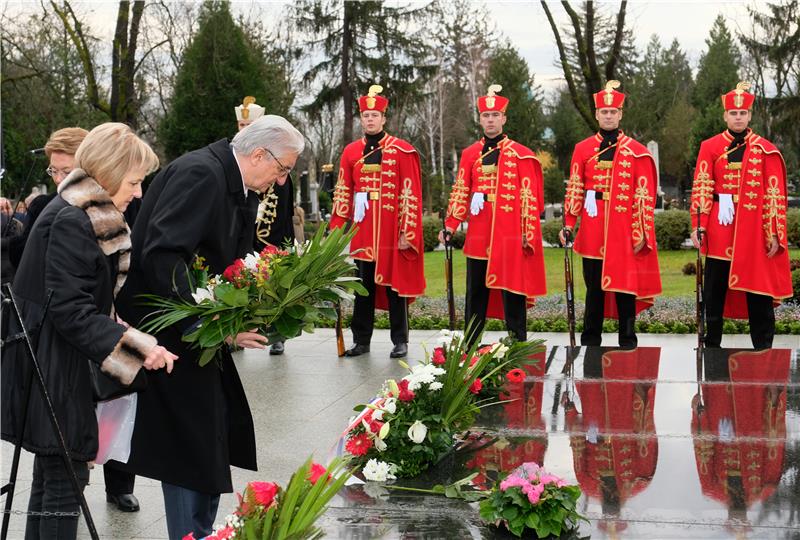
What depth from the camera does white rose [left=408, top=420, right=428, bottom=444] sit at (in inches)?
181

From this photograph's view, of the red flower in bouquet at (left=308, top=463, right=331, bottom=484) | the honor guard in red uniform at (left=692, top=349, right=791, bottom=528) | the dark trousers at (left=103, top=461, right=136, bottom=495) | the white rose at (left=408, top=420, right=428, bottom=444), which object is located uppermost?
the red flower in bouquet at (left=308, top=463, right=331, bottom=484)

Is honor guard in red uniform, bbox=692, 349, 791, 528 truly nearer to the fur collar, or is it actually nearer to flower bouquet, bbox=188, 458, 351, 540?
flower bouquet, bbox=188, 458, 351, 540

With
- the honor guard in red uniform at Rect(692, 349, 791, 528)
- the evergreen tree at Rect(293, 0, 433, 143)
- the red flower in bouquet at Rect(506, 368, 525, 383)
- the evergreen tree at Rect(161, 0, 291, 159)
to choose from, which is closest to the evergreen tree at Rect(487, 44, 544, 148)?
the evergreen tree at Rect(293, 0, 433, 143)

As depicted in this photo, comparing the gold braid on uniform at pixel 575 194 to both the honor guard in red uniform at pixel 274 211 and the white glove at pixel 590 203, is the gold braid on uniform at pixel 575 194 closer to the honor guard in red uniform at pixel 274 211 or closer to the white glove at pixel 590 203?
the white glove at pixel 590 203

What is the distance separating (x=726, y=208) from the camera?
30.3ft

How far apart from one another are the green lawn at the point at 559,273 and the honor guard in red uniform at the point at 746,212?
240 inches

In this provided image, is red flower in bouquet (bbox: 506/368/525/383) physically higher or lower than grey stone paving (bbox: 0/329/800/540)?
→ higher

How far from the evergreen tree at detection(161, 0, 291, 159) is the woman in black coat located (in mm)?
23721

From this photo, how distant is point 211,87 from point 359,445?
23874 millimetres

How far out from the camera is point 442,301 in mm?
14086

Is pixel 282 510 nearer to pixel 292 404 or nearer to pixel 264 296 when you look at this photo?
pixel 264 296

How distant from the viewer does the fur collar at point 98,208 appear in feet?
12.1

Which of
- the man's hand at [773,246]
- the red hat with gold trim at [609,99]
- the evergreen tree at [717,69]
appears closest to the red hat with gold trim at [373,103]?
the red hat with gold trim at [609,99]

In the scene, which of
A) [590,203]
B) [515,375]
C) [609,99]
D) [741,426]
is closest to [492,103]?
[609,99]
